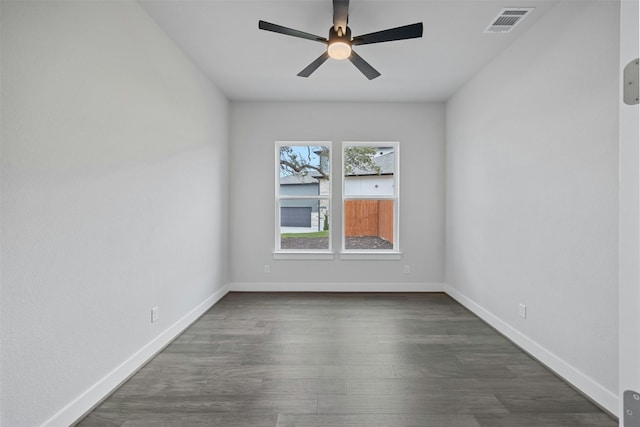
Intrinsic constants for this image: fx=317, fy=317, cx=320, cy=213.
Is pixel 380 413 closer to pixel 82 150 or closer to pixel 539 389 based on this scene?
pixel 539 389

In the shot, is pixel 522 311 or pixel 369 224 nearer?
pixel 522 311

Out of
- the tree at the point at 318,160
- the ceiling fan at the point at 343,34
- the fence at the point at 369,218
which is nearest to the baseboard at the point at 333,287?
the fence at the point at 369,218

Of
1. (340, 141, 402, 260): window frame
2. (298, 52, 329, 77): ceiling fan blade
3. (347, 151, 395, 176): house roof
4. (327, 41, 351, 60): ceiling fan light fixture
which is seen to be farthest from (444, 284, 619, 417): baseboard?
(298, 52, 329, 77): ceiling fan blade

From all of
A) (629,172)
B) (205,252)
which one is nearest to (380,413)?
(629,172)

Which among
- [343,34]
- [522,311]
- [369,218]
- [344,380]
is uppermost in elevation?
[343,34]

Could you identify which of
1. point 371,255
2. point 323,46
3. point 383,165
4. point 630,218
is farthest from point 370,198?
point 630,218

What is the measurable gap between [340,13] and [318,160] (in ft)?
8.05

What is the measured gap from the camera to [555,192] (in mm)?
2344

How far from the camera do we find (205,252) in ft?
12.0

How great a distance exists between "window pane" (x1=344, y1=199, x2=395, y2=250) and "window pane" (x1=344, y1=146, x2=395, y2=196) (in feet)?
0.53

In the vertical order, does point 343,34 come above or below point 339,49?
above

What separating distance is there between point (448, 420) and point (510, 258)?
1.68m

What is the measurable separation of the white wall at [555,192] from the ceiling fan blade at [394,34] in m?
1.08

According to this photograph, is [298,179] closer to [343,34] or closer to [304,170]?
[304,170]
